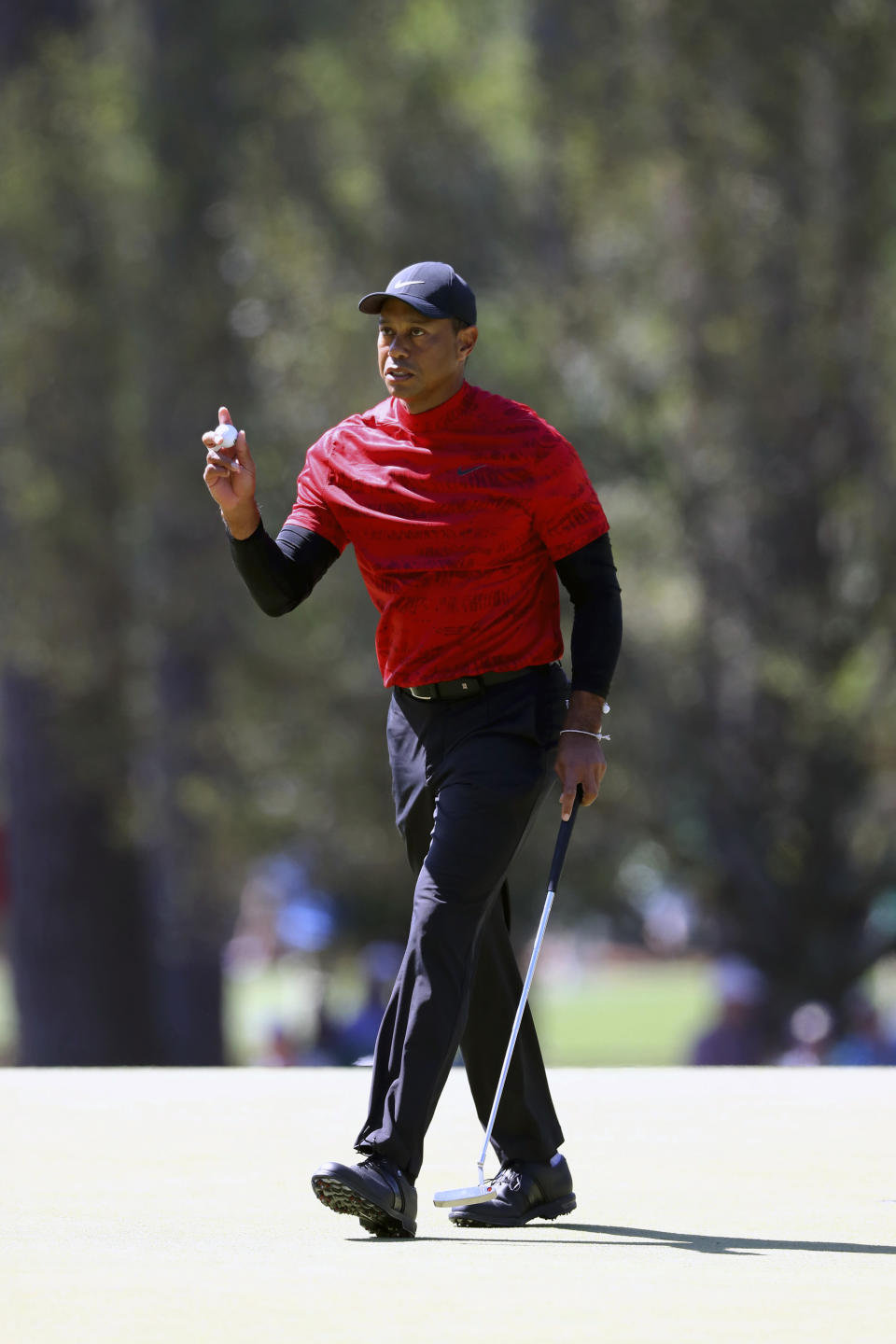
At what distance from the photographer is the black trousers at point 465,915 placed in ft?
15.4

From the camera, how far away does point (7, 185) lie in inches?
635

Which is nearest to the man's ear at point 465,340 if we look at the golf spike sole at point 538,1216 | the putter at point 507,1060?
the putter at point 507,1060

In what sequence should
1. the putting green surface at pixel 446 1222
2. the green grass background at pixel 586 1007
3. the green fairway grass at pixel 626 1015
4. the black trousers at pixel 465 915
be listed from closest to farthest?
1. the putting green surface at pixel 446 1222
2. the black trousers at pixel 465 915
3. the green grass background at pixel 586 1007
4. the green fairway grass at pixel 626 1015

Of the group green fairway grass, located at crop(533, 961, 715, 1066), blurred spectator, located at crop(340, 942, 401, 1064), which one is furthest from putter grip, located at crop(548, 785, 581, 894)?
green fairway grass, located at crop(533, 961, 715, 1066)

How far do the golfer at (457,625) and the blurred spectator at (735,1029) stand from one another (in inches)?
350

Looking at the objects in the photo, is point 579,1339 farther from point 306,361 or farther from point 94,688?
point 94,688

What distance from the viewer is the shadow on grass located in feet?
14.6

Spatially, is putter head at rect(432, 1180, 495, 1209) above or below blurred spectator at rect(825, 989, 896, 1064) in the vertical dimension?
below

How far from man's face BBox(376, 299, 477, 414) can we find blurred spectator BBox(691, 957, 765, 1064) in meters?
9.20

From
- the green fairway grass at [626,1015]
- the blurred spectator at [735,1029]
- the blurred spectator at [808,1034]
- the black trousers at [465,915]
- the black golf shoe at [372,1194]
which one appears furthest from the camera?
the green fairway grass at [626,1015]

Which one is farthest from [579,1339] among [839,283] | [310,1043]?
[310,1043]

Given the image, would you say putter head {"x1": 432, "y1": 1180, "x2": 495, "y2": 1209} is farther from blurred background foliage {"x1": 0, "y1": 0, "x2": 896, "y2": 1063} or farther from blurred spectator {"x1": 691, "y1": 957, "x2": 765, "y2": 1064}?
blurred background foliage {"x1": 0, "y1": 0, "x2": 896, "y2": 1063}

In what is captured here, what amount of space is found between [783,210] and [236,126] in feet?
14.2

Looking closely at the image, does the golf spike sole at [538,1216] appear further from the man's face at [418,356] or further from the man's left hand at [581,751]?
the man's face at [418,356]
